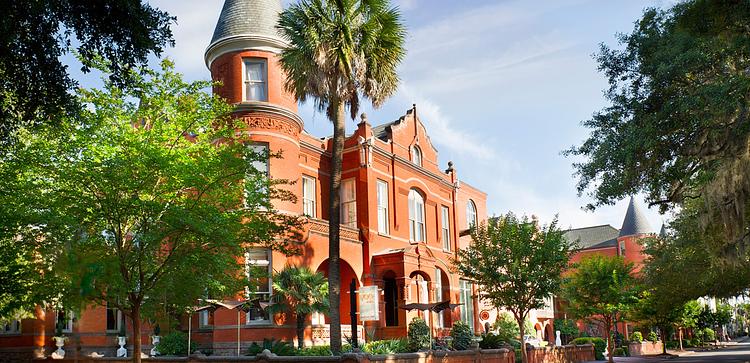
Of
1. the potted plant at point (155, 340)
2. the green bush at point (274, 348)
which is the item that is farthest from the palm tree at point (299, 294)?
the potted plant at point (155, 340)

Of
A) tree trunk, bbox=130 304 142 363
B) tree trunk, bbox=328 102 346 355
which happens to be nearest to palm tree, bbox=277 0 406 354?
tree trunk, bbox=328 102 346 355

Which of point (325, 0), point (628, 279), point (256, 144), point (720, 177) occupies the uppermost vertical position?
point (325, 0)

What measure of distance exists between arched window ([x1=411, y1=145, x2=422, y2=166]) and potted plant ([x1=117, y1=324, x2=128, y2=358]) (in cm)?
1723

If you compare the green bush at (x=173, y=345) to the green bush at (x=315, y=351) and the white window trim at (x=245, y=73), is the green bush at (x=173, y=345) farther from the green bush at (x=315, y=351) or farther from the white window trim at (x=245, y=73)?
the white window trim at (x=245, y=73)

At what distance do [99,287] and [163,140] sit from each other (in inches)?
171

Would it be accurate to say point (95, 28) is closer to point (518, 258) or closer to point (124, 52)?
point (124, 52)

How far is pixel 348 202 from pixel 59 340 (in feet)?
47.4

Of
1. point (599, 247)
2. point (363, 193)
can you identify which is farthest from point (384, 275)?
point (599, 247)

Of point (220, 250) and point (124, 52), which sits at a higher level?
point (124, 52)

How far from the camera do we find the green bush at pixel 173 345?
2569 cm

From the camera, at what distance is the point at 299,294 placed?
1001 inches

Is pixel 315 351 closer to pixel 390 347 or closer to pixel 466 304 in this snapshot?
pixel 390 347

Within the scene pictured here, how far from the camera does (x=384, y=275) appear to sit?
1318 inches

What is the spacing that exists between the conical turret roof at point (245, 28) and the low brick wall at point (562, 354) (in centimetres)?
1807
